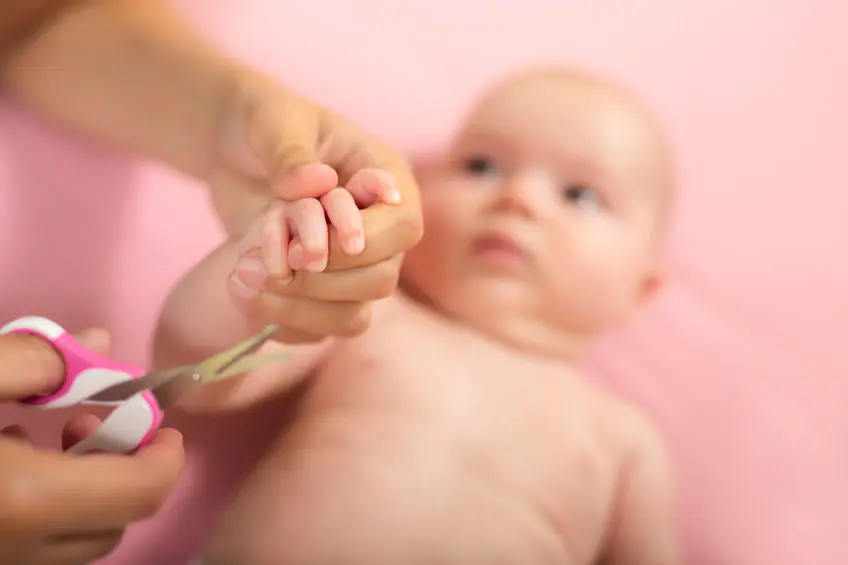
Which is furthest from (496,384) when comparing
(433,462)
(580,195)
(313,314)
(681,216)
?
(681,216)

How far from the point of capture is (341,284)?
20.1 inches

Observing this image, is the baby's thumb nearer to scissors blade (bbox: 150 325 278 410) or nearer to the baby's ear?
scissors blade (bbox: 150 325 278 410)

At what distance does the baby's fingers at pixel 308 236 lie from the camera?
18.4 inches

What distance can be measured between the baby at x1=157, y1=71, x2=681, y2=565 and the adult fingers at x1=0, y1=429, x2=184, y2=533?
0.18m

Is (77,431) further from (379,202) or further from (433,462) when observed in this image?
(433,462)

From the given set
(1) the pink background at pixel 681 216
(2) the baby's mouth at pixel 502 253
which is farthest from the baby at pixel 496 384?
(1) the pink background at pixel 681 216

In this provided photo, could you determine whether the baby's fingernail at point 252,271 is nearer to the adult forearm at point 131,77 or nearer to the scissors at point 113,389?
the scissors at point 113,389

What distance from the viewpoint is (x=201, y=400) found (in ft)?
2.21

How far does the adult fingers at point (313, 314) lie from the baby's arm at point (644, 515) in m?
0.41

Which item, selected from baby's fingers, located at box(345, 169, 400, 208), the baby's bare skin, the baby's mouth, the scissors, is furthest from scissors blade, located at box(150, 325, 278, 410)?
the baby's mouth

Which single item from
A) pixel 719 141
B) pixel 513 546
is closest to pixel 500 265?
pixel 513 546

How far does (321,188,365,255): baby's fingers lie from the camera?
0.48 meters

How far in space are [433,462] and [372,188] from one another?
0.98 feet

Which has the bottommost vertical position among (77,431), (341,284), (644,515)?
(644,515)
